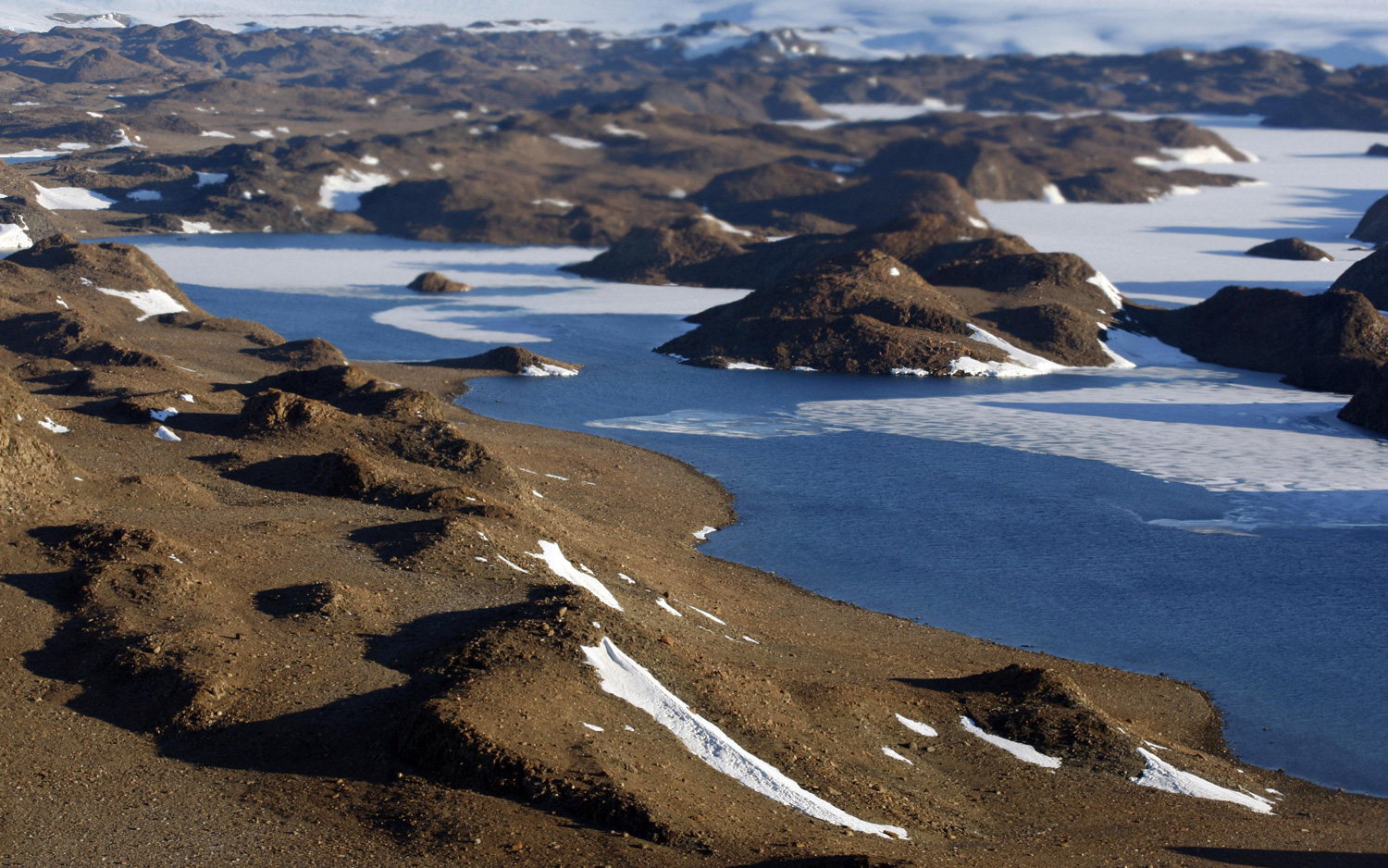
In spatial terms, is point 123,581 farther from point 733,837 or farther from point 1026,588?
point 1026,588

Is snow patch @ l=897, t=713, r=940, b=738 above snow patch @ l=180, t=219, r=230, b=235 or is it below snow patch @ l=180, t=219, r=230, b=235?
above

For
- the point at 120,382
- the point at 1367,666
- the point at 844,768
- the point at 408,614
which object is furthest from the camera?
the point at 120,382


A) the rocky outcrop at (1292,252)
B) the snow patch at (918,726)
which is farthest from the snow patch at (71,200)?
the rocky outcrop at (1292,252)

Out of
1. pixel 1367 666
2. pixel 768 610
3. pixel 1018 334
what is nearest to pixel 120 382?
pixel 768 610

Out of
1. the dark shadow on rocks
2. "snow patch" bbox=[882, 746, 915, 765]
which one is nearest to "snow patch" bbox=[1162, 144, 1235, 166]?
the dark shadow on rocks

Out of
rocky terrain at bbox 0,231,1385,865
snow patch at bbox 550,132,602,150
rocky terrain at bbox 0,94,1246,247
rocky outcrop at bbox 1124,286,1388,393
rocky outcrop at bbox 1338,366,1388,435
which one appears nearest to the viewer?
rocky terrain at bbox 0,231,1385,865

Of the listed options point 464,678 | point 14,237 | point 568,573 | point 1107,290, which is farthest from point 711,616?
point 14,237

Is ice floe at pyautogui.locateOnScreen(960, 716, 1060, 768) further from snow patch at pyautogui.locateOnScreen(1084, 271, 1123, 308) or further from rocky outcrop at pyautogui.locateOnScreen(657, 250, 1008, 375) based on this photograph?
snow patch at pyautogui.locateOnScreen(1084, 271, 1123, 308)
